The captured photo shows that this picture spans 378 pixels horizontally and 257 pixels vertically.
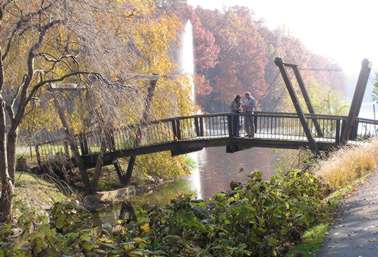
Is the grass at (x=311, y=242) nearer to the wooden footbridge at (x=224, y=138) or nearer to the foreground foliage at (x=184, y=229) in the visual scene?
the foreground foliage at (x=184, y=229)

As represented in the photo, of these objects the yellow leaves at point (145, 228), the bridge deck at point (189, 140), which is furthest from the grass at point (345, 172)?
the bridge deck at point (189, 140)

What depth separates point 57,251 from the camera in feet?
11.0

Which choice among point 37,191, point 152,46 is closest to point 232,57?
point 152,46

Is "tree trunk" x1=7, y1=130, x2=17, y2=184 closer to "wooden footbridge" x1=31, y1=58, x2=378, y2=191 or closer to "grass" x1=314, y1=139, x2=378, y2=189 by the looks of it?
"wooden footbridge" x1=31, y1=58, x2=378, y2=191

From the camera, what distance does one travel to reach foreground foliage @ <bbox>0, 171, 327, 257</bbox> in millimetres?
3449

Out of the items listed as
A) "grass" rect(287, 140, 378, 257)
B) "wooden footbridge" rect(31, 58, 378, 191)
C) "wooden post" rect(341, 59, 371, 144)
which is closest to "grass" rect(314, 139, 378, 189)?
"grass" rect(287, 140, 378, 257)

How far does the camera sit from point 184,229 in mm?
4996

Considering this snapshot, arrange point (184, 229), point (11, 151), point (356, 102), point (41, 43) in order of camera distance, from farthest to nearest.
→ point (356, 102) → point (11, 151) → point (41, 43) → point (184, 229)

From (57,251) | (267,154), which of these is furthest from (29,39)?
(267,154)

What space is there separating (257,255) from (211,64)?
4935 cm

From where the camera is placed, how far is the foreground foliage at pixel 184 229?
3.45 meters

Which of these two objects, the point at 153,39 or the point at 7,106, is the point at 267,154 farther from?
the point at 7,106

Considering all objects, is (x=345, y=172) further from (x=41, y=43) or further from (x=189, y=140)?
(x=189, y=140)

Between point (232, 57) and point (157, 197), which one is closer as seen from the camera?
point (157, 197)
